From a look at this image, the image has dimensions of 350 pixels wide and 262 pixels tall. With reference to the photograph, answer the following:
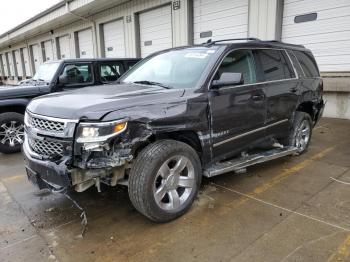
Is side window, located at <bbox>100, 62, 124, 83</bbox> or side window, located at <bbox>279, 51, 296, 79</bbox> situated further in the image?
side window, located at <bbox>100, 62, 124, 83</bbox>

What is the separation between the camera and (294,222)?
3.20 metres

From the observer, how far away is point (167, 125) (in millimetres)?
3156

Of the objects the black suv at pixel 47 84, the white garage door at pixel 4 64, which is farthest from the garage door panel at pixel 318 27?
the white garage door at pixel 4 64

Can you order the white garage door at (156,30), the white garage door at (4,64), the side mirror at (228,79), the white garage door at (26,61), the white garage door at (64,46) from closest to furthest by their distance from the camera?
the side mirror at (228,79), the white garage door at (156,30), the white garage door at (64,46), the white garage door at (26,61), the white garage door at (4,64)

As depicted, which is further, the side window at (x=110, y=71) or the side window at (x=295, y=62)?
the side window at (x=110, y=71)

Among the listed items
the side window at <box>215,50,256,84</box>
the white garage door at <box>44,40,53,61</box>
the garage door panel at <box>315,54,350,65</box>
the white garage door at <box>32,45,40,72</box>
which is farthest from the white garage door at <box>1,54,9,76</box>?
the side window at <box>215,50,256,84</box>

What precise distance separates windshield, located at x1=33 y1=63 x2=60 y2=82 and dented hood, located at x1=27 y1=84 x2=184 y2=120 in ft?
11.8

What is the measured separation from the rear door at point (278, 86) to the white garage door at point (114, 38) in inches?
471

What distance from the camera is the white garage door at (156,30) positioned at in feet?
42.0

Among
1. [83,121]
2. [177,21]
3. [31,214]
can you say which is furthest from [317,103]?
[177,21]

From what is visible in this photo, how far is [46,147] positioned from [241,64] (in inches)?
103

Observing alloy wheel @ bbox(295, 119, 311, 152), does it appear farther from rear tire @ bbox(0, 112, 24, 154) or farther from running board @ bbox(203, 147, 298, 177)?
rear tire @ bbox(0, 112, 24, 154)

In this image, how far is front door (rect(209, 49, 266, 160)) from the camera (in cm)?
365

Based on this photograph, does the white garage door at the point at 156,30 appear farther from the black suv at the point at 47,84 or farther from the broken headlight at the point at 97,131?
the broken headlight at the point at 97,131
